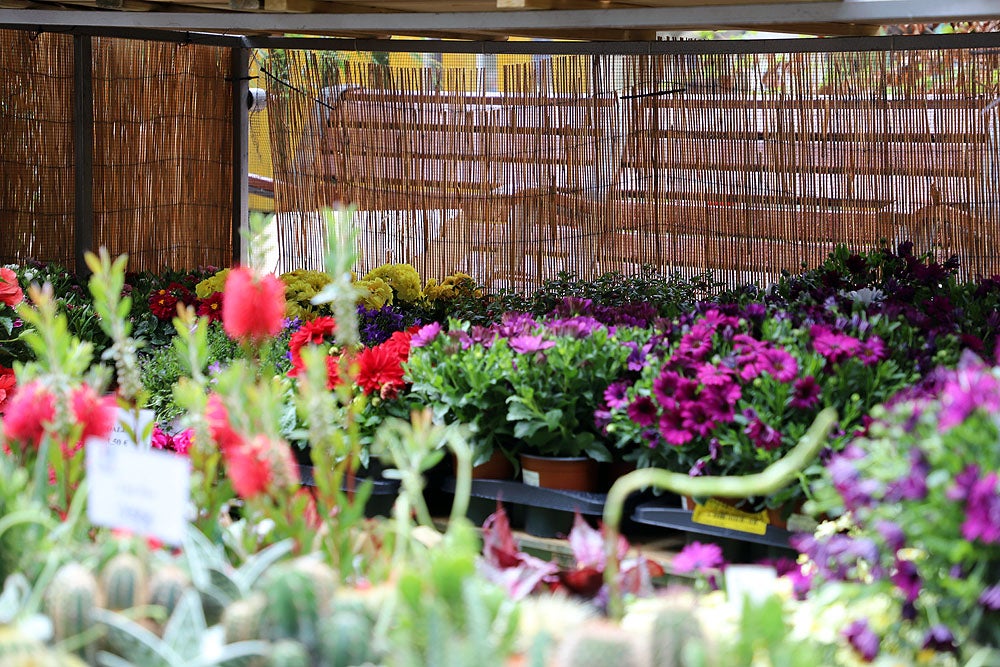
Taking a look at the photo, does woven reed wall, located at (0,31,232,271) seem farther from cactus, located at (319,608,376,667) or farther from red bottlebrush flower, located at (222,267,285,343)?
cactus, located at (319,608,376,667)

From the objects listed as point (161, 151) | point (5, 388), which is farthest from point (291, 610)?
point (161, 151)

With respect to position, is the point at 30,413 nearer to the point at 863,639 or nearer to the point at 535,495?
the point at 535,495

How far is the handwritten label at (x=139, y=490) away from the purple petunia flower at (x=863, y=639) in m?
0.83

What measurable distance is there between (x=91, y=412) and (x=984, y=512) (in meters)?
1.21

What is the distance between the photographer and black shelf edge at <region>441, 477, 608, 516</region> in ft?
7.66

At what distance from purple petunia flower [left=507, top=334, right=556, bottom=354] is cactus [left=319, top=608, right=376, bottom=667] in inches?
46.7

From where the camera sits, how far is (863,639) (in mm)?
1383

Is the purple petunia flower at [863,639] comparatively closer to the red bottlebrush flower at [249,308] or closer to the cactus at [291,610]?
the cactus at [291,610]

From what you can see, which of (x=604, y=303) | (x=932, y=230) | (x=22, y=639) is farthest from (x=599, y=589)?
(x=932, y=230)

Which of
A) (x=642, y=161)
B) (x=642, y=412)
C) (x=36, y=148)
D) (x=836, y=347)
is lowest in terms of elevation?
(x=642, y=412)

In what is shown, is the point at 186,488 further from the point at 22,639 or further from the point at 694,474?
the point at 694,474

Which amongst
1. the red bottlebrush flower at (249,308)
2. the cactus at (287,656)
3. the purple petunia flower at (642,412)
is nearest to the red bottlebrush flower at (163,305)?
the purple petunia flower at (642,412)

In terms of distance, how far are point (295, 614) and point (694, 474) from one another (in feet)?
3.44

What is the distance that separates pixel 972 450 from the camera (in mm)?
1318
